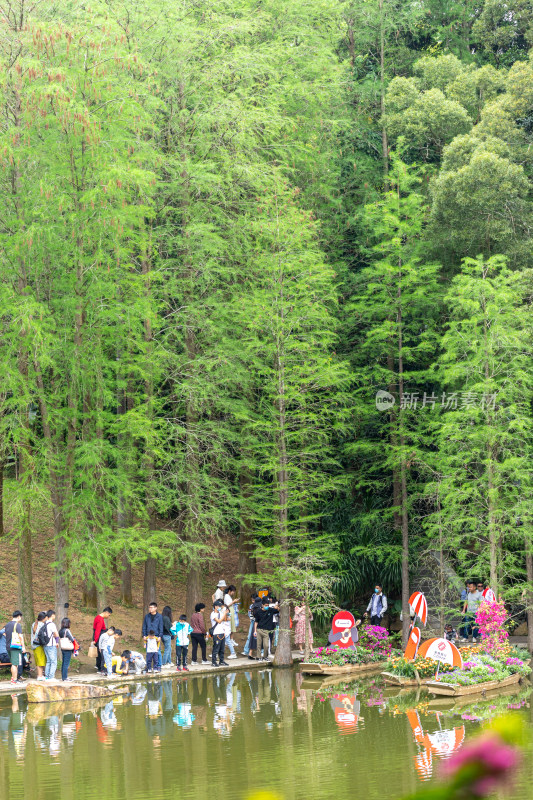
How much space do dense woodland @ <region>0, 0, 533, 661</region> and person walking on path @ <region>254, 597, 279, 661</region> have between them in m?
1.17

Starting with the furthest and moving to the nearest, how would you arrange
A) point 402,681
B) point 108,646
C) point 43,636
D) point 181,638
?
point 181,638 < point 108,646 < point 402,681 < point 43,636

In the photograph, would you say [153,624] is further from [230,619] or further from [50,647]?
[230,619]

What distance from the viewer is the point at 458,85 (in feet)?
102

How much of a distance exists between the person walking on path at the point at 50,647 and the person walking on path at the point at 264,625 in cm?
608

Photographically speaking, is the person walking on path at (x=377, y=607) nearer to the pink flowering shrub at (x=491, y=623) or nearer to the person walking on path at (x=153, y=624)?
the pink flowering shrub at (x=491, y=623)

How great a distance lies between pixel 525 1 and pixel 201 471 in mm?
17834

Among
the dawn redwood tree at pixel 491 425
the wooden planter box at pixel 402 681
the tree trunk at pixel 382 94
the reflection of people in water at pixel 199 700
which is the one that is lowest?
the wooden planter box at pixel 402 681

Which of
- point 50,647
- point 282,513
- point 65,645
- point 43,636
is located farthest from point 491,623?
point 43,636

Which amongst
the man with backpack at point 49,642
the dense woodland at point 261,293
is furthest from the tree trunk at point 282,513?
the man with backpack at point 49,642

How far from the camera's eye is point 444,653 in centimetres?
1970

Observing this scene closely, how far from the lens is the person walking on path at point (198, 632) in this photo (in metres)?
23.6

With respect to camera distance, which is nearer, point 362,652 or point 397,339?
point 362,652

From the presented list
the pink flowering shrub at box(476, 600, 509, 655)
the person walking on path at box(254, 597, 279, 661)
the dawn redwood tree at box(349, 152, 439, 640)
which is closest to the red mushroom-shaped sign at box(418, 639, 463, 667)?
the pink flowering shrub at box(476, 600, 509, 655)

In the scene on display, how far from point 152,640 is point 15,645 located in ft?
9.99
